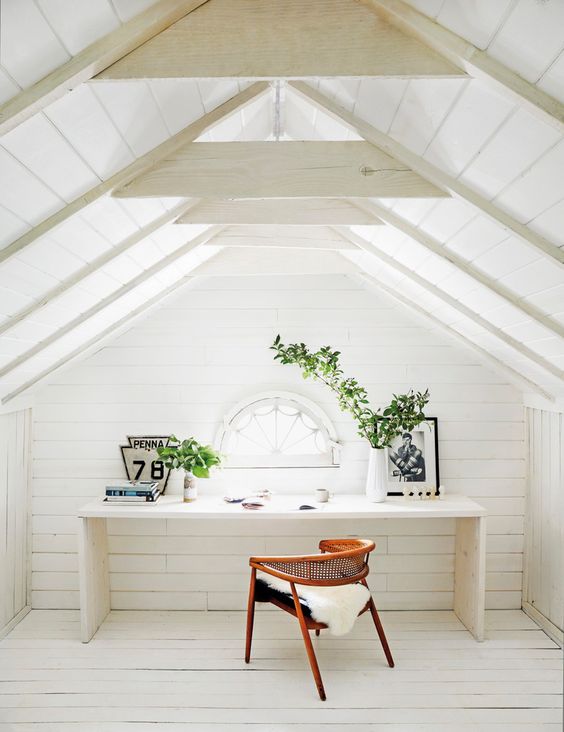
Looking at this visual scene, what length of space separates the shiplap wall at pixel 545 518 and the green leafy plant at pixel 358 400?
2.31ft

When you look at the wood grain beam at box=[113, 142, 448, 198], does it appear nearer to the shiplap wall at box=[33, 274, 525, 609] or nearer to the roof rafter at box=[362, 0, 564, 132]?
the roof rafter at box=[362, 0, 564, 132]

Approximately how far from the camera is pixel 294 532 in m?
3.79

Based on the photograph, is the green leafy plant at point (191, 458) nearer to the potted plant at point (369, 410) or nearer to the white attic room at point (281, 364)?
the white attic room at point (281, 364)

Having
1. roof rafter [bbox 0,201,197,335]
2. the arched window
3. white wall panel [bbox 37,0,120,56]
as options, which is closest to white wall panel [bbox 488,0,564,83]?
white wall panel [bbox 37,0,120,56]

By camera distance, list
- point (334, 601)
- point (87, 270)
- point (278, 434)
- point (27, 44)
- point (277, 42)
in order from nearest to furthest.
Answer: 1. point (27, 44)
2. point (277, 42)
3. point (87, 270)
4. point (334, 601)
5. point (278, 434)

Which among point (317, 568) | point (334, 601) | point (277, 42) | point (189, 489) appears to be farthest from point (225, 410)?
point (277, 42)

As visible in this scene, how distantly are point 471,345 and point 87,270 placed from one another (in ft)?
7.07

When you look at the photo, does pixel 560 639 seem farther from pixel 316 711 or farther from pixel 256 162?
pixel 256 162

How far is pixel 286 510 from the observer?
3.35 meters

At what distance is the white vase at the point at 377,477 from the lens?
11.5 ft

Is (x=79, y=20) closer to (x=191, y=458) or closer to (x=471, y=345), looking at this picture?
(x=191, y=458)

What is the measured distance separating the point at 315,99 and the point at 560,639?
9.79 ft

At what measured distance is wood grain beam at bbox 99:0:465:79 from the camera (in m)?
1.44

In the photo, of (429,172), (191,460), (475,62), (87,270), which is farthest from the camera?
(191,460)
